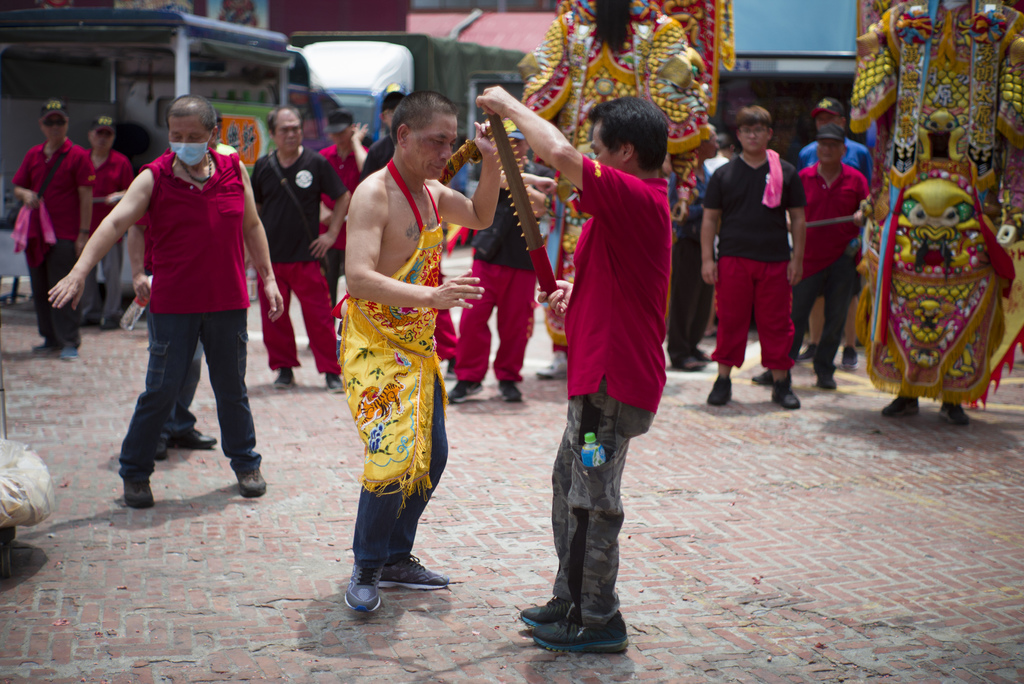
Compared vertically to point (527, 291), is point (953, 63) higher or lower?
higher

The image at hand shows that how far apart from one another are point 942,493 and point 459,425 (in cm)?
304

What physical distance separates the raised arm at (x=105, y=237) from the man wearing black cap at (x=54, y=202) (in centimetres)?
458

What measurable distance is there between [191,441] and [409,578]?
2.56m

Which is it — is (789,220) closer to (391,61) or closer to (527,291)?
(527,291)

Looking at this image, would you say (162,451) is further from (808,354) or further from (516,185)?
(808,354)

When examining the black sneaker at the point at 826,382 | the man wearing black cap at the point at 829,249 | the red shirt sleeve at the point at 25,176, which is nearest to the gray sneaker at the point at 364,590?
the man wearing black cap at the point at 829,249

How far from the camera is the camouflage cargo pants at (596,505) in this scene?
3395 mm

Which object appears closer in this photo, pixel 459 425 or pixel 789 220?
pixel 459 425

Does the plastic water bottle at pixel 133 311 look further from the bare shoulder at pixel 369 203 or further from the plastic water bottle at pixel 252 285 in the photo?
the plastic water bottle at pixel 252 285

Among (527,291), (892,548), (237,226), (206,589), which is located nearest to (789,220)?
(527,291)

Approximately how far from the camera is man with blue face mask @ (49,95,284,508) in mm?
4871

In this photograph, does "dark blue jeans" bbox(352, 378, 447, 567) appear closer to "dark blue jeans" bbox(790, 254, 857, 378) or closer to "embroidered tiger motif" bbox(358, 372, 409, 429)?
"embroidered tiger motif" bbox(358, 372, 409, 429)

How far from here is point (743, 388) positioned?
8.09 metres

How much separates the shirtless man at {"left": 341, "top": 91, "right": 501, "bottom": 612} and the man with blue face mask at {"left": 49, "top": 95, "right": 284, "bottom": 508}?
4.69 ft
